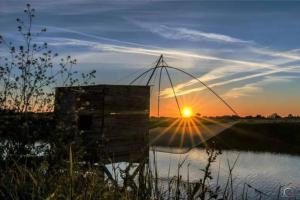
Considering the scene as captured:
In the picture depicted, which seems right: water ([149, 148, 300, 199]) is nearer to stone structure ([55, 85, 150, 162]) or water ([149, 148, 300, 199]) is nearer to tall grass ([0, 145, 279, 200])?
stone structure ([55, 85, 150, 162])

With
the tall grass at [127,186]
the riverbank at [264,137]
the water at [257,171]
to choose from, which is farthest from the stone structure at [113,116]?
the riverbank at [264,137]

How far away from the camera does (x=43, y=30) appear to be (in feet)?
30.8

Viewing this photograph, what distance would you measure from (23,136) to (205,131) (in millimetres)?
4376

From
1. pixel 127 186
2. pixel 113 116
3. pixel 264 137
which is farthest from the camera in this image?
pixel 264 137

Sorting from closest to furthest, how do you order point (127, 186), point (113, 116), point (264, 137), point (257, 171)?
point (127, 186)
point (113, 116)
point (257, 171)
point (264, 137)

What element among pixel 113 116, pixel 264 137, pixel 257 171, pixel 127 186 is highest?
pixel 113 116

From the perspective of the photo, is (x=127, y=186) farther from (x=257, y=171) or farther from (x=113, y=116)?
(x=257, y=171)

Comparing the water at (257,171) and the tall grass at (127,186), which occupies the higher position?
the tall grass at (127,186)

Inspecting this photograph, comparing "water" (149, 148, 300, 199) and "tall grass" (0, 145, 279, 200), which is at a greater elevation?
"tall grass" (0, 145, 279, 200)

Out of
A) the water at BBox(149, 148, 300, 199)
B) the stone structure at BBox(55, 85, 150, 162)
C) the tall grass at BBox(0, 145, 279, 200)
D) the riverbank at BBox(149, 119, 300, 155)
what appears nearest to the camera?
the tall grass at BBox(0, 145, 279, 200)

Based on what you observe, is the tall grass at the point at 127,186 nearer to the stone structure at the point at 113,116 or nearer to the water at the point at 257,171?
the stone structure at the point at 113,116

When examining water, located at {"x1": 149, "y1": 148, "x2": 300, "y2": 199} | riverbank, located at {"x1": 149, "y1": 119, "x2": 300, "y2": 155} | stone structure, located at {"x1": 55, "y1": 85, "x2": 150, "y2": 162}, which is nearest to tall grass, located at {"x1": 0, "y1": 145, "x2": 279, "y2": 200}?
stone structure, located at {"x1": 55, "y1": 85, "x2": 150, "y2": 162}

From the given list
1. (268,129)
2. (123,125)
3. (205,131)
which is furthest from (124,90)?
(268,129)

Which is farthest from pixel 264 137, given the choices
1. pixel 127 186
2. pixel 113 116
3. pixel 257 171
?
pixel 127 186
